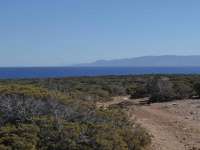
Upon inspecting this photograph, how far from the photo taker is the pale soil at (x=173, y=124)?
1334 centimetres

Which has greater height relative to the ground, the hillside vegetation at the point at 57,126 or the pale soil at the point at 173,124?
the hillside vegetation at the point at 57,126

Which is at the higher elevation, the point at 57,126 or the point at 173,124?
the point at 57,126

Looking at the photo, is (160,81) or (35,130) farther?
(160,81)

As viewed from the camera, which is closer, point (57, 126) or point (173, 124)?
point (57, 126)

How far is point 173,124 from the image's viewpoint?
1758cm

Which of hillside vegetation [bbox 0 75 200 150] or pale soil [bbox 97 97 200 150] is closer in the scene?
hillside vegetation [bbox 0 75 200 150]

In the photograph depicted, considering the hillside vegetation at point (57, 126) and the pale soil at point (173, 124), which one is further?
the pale soil at point (173, 124)

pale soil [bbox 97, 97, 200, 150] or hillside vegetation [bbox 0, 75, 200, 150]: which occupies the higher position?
hillside vegetation [bbox 0, 75, 200, 150]

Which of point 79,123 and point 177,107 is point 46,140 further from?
point 177,107

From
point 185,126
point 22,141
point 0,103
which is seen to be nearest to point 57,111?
point 0,103

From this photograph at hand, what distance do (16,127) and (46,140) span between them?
920mm

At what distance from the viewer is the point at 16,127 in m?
10.3

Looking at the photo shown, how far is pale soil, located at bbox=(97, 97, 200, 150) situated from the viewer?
13.3 metres

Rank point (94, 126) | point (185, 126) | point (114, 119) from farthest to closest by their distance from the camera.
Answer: point (185, 126) < point (114, 119) < point (94, 126)
